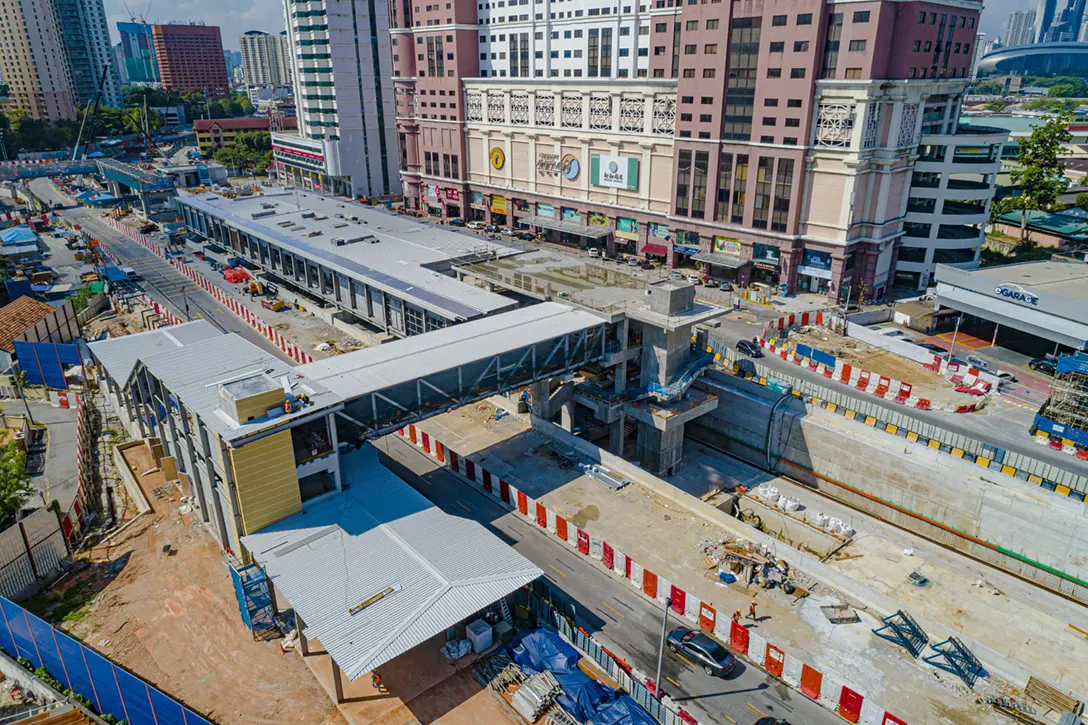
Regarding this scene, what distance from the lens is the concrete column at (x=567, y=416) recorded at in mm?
66688

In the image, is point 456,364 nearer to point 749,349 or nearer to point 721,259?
point 749,349

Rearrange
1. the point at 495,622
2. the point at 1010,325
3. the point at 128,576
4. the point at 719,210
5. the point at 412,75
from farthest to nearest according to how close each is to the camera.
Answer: the point at 412,75 < the point at 719,210 < the point at 1010,325 < the point at 128,576 < the point at 495,622

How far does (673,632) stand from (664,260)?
76.6 m

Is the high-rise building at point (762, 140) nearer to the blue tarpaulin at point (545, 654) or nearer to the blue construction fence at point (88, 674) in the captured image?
the blue tarpaulin at point (545, 654)

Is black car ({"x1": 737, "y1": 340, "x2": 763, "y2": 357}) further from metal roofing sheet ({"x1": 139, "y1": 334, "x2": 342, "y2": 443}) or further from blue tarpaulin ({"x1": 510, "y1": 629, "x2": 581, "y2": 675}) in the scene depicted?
metal roofing sheet ({"x1": 139, "y1": 334, "x2": 342, "y2": 443})

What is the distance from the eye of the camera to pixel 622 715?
33.9 meters

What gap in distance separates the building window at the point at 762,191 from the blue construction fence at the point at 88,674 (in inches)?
3317

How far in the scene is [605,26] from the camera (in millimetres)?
118188

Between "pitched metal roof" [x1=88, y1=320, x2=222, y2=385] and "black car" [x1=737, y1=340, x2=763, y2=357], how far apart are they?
5248 cm

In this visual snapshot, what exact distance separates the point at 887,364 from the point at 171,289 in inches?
3934

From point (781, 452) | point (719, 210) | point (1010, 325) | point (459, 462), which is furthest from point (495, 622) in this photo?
point (719, 210)

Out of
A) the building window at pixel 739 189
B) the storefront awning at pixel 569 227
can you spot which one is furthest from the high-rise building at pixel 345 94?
the building window at pixel 739 189

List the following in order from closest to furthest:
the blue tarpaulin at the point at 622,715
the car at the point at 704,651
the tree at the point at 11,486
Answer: the blue tarpaulin at the point at 622,715, the car at the point at 704,651, the tree at the point at 11,486

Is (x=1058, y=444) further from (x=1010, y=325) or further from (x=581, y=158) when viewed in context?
(x=581, y=158)
